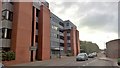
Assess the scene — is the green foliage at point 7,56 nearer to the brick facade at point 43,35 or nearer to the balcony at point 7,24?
the balcony at point 7,24

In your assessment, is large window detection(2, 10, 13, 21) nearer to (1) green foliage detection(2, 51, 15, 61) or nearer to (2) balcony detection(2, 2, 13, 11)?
(2) balcony detection(2, 2, 13, 11)

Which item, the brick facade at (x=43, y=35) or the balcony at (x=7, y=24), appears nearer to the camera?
the balcony at (x=7, y=24)

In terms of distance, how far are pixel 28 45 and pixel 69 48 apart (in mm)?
56420

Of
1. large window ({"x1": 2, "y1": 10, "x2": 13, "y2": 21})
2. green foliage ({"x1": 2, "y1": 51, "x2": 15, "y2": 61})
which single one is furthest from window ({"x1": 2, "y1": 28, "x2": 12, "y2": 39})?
green foliage ({"x1": 2, "y1": 51, "x2": 15, "y2": 61})

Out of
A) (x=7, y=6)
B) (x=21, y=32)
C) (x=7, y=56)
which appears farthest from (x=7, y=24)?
(x=7, y=56)

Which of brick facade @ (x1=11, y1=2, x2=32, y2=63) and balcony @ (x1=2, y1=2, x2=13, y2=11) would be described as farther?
brick facade @ (x1=11, y1=2, x2=32, y2=63)

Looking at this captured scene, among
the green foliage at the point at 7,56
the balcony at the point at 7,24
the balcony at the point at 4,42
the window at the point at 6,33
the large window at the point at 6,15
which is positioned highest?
the large window at the point at 6,15

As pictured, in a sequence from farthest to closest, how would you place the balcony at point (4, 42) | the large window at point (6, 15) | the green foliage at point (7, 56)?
1. the large window at point (6, 15)
2. the balcony at point (4, 42)
3. the green foliage at point (7, 56)

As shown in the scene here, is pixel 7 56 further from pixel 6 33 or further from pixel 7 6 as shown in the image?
pixel 7 6

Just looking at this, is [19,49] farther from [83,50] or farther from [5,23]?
[83,50]

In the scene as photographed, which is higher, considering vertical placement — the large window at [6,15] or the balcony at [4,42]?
the large window at [6,15]

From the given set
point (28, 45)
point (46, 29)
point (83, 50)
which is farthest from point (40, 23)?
point (83, 50)

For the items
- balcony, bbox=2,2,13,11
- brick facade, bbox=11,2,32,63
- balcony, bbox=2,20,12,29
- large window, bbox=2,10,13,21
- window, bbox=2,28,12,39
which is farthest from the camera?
brick facade, bbox=11,2,32,63

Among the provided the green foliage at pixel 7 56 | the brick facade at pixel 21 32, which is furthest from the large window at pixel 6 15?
the green foliage at pixel 7 56
